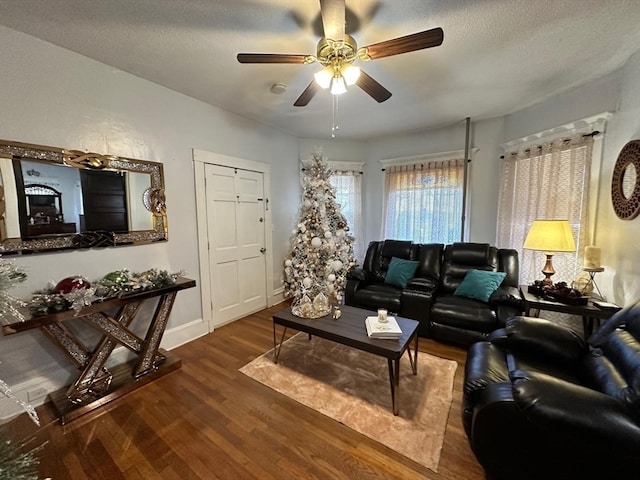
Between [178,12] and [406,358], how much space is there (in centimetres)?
332

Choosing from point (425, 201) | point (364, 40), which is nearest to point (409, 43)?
point (364, 40)

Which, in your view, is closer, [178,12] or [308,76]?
[178,12]

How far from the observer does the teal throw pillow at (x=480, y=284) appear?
2.81 m

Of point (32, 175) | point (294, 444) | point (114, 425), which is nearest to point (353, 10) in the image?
point (32, 175)

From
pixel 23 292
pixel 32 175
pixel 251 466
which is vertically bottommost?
pixel 251 466

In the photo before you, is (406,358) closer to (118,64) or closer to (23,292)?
(23,292)

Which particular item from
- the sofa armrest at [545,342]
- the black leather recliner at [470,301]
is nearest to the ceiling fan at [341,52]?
the sofa armrest at [545,342]

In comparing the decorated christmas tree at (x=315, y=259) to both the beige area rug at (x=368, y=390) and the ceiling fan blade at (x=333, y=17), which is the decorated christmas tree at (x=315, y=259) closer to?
the beige area rug at (x=368, y=390)

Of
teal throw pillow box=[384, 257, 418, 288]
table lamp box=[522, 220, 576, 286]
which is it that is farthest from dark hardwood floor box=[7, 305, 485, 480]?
table lamp box=[522, 220, 576, 286]

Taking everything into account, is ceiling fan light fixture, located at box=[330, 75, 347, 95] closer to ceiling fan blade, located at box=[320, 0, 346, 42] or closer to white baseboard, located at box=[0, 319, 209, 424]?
ceiling fan blade, located at box=[320, 0, 346, 42]

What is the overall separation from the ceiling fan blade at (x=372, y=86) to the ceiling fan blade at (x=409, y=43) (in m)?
0.19

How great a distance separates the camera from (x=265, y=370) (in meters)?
2.38

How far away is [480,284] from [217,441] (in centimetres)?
283

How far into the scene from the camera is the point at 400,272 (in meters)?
3.46
